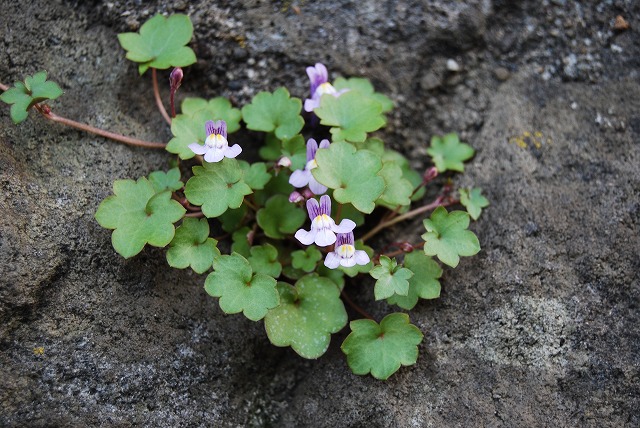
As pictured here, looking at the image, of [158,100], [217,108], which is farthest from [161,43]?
[217,108]

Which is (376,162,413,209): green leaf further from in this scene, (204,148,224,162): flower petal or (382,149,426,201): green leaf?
(204,148,224,162): flower petal

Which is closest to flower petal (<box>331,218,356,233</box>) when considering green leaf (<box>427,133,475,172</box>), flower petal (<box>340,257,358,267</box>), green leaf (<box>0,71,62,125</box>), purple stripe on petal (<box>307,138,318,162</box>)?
flower petal (<box>340,257,358,267</box>)

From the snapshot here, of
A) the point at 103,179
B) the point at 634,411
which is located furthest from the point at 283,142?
the point at 634,411

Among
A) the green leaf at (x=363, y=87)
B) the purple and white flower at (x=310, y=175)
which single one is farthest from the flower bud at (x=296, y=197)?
the green leaf at (x=363, y=87)

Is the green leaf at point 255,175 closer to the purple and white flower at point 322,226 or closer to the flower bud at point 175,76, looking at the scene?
the purple and white flower at point 322,226

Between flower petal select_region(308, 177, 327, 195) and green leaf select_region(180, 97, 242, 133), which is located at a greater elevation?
green leaf select_region(180, 97, 242, 133)

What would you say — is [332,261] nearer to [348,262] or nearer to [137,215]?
[348,262]
